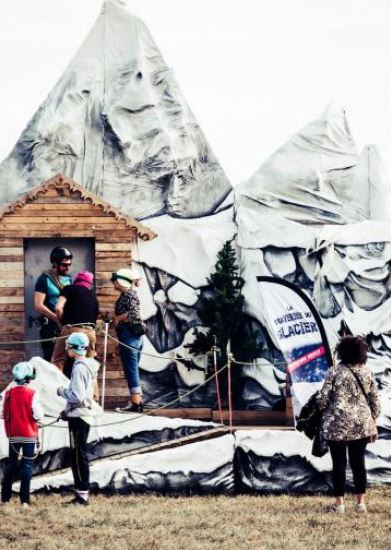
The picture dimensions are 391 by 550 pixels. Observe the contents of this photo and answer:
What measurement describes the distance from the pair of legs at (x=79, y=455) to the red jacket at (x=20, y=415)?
1.12 feet

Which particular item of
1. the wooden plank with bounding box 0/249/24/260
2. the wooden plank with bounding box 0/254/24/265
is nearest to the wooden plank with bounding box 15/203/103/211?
the wooden plank with bounding box 0/249/24/260

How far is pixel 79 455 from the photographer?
9062 millimetres

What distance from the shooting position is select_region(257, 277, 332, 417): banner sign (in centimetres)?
1028

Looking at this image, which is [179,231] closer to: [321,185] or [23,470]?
[321,185]

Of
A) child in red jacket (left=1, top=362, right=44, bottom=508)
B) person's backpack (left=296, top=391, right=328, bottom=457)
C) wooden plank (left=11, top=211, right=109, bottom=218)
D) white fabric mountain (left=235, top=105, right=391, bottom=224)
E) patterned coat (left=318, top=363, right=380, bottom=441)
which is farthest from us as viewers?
white fabric mountain (left=235, top=105, right=391, bottom=224)

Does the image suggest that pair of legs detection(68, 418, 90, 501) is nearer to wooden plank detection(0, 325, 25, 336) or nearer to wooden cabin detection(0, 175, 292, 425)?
wooden cabin detection(0, 175, 292, 425)

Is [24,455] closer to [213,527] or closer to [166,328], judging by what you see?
[213,527]

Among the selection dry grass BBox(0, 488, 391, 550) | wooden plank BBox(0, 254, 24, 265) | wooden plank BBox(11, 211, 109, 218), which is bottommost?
dry grass BBox(0, 488, 391, 550)

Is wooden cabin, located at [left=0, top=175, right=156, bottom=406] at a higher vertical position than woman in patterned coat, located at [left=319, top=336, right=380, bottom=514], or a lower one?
higher

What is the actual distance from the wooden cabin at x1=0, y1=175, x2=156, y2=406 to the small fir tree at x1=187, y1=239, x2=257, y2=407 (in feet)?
3.80

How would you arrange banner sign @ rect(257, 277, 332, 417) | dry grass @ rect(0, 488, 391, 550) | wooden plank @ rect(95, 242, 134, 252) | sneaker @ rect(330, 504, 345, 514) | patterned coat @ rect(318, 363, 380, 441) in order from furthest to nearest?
1. wooden plank @ rect(95, 242, 134, 252)
2. banner sign @ rect(257, 277, 332, 417)
3. sneaker @ rect(330, 504, 345, 514)
4. patterned coat @ rect(318, 363, 380, 441)
5. dry grass @ rect(0, 488, 391, 550)

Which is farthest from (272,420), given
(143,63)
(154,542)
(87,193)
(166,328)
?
(143,63)

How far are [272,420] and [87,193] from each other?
3.68 metres

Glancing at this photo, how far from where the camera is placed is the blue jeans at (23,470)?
903 cm
